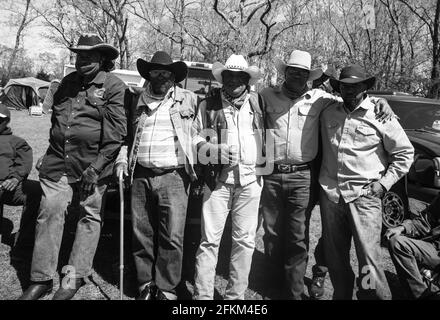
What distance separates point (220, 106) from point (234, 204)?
88 cm

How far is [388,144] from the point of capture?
335 centimetres

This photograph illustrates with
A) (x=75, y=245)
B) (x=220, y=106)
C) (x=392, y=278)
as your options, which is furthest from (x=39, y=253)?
(x=392, y=278)

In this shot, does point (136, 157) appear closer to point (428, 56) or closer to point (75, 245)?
point (75, 245)

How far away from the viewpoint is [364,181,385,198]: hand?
3.29 meters

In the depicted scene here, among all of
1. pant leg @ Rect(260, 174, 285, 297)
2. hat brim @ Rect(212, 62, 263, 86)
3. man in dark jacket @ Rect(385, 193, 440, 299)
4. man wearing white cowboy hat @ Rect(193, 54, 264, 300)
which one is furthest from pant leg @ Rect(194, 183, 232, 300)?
man in dark jacket @ Rect(385, 193, 440, 299)

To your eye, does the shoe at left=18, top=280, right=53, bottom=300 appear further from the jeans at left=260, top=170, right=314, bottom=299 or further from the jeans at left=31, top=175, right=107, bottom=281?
the jeans at left=260, top=170, right=314, bottom=299

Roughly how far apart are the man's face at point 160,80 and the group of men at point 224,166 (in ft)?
0.04

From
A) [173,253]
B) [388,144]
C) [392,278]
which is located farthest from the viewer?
[392,278]

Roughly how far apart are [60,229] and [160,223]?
97 centimetres

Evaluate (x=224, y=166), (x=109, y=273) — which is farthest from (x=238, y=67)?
(x=109, y=273)

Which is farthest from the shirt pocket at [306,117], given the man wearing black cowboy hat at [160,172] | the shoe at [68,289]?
the shoe at [68,289]

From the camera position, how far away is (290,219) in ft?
11.9

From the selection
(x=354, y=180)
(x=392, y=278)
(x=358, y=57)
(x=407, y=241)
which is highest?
(x=358, y=57)

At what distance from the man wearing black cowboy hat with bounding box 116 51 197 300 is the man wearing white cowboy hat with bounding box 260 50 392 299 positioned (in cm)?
79
